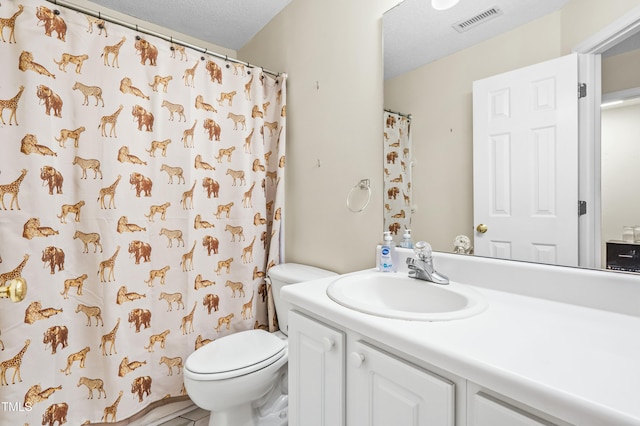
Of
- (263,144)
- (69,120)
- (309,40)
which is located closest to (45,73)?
(69,120)

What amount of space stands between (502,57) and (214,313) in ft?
5.98

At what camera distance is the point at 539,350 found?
605 mm

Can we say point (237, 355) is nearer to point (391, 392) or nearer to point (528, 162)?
point (391, 392)

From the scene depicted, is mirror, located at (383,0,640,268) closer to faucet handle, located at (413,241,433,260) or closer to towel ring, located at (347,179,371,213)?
faucet handle, located at (413,241,433,260)

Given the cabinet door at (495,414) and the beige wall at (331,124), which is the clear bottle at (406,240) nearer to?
the beige wall at (331,124)

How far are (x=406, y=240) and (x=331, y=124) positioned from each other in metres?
0.75

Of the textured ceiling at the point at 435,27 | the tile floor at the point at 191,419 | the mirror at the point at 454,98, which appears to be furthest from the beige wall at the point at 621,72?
the tile floor at the point at 191,419

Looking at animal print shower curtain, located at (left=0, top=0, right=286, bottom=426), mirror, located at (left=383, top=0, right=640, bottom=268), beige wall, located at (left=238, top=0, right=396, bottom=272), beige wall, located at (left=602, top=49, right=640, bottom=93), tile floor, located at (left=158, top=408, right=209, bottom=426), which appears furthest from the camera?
tile floor, located at (left=158, top=408, right=209, bottom=426)

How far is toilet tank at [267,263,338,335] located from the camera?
1.59m

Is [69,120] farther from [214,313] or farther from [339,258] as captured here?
[339,258]

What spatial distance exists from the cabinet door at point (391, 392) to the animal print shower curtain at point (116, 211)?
1157mm

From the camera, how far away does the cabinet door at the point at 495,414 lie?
0.51m

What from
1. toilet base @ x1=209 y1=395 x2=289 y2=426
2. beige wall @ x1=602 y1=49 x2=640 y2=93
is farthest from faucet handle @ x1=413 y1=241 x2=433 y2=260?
toilet base @ x1=209 y1=395 x2=289 y2=426

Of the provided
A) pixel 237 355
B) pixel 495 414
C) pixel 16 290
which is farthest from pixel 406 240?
pixel 16 290
